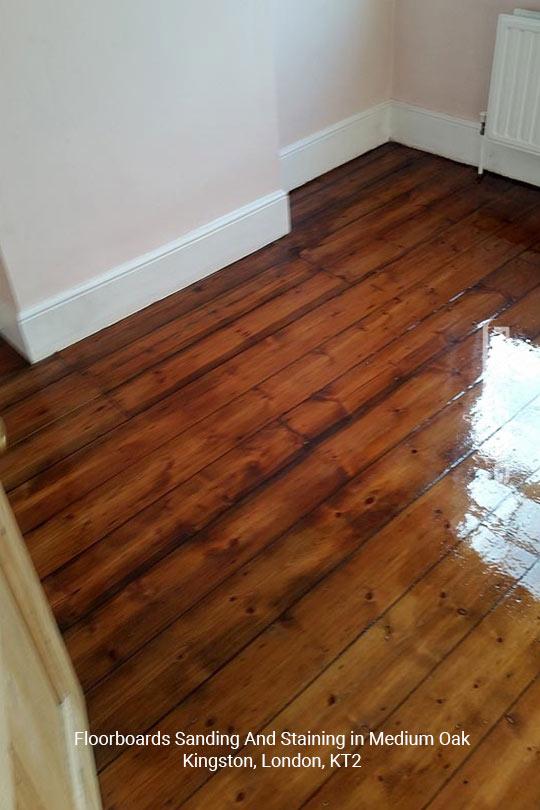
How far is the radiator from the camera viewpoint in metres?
2.82

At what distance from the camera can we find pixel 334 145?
3.42m

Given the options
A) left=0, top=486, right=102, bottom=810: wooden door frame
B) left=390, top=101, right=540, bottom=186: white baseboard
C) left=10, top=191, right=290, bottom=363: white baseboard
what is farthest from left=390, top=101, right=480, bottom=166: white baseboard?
left=0, top=486, right=102, bottom=810: wooden door frame

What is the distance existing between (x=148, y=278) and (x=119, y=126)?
20.8 inches

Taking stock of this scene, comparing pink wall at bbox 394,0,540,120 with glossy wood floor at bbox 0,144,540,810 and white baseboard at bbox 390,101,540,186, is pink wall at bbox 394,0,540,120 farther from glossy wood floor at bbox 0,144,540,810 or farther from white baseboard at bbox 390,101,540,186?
glossy wood floor at bbox 0,144,540,810

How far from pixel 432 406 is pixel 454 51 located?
1.79 m

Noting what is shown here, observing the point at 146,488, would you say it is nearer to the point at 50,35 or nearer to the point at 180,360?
the point at 180,360

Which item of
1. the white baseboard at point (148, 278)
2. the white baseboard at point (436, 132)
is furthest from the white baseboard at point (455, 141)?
the white baseboard at point (148, 278)

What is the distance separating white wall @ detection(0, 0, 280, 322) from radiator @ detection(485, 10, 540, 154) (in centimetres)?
92

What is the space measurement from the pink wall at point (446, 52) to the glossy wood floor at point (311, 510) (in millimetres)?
636

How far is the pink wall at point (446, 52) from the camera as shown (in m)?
3.07

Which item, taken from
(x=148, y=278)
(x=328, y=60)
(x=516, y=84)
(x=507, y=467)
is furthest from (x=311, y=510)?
(x=328, y=60)

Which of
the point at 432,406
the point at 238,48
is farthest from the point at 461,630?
the point at 238,48

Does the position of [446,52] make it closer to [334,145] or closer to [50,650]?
[334,145]

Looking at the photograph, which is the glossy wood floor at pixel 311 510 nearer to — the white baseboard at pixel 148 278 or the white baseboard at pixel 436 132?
the white baseboard at pixel 148 278
